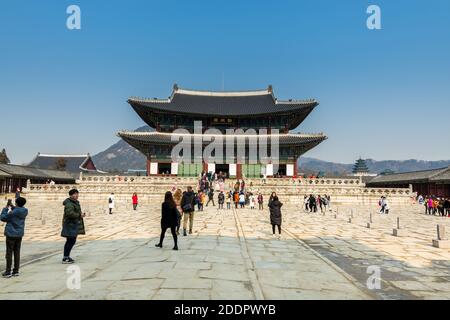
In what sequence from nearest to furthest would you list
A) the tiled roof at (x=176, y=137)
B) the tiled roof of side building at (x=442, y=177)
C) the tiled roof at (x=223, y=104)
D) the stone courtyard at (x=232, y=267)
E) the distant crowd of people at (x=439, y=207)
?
1. the stone courtyard at (x=232, y=267)
2. the distant crowd of people at (x=439, y=207)
3. the tiled roof of side building at (x=442, y=177)
4. the tiled roof at (x=176, y=137)
5. the tiled roof at (x=223, y=104)

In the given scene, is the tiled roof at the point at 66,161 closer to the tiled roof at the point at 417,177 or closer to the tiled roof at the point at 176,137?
the tiled roof at the point at 176,137

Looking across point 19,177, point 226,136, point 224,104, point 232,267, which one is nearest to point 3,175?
point 19,177

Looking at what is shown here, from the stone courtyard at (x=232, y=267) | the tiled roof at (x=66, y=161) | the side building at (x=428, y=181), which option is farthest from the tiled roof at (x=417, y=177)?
the tiled roof at (x=66, y=161)

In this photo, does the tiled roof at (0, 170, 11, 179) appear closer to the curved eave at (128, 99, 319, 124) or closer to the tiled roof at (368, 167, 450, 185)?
the curved eave at (128, 99, 319, 124)

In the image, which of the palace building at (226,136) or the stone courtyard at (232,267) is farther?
the palace building at (226,136)

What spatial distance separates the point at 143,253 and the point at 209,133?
34659 mm

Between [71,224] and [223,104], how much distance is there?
41307mm

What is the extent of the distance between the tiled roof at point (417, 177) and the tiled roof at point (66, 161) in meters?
55.5

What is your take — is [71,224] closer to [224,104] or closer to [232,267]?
[232,267]

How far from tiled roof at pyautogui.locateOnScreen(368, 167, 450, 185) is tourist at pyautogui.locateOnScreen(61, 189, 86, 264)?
36.4 metres

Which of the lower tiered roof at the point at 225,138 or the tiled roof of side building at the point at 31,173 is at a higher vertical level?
the lower tiered roof at the point at 225,138

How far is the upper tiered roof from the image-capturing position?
40.6 meters

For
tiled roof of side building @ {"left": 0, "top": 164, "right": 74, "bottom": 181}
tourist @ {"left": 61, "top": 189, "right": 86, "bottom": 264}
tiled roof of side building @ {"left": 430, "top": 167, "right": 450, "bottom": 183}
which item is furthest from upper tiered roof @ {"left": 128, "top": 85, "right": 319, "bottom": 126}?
tourist @ {"left": 61, "top": 189, "right": 86, "bottom": 264}

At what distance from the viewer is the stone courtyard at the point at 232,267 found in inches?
189
